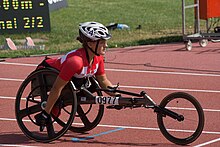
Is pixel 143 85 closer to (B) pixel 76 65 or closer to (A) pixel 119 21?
(B) pixel 76 65

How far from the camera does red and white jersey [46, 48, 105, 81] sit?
26.0 ft

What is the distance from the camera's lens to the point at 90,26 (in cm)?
819

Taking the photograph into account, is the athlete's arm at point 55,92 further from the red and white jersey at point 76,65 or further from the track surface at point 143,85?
the track surface at point 143,85

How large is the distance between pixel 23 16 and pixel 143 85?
774 centimetres

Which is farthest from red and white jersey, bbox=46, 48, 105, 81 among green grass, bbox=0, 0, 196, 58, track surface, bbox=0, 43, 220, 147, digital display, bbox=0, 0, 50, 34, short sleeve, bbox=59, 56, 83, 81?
digital display, bbox=0, 0, 50, 34

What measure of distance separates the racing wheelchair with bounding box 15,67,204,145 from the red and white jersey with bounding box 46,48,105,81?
128 millimetres

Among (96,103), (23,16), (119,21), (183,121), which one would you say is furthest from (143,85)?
(119,21)

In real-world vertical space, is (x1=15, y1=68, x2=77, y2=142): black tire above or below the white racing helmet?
below

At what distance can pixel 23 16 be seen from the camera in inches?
748

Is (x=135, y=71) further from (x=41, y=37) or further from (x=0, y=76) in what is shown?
(x=41, y=37)

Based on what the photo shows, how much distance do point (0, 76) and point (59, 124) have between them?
5.12m

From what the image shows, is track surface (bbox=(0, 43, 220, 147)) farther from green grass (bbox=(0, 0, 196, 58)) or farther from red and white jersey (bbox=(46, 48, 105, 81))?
green grass (bbox=(0, 0, 196, 58))

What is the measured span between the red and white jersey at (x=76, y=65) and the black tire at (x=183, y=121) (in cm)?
92

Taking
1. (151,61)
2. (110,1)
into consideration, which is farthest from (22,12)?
(110,1)
